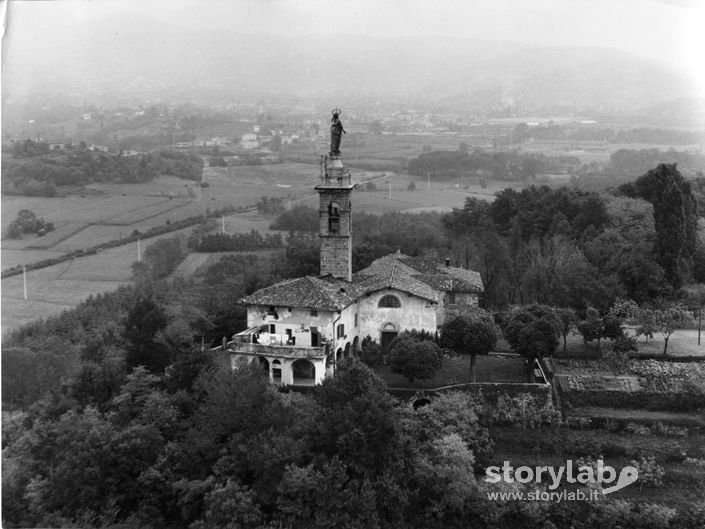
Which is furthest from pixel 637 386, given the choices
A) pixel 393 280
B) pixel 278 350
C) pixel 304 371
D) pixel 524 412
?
pixel 278 350

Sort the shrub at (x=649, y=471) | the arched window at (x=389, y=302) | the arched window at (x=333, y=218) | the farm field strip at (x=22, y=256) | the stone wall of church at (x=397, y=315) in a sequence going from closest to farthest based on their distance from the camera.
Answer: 1. the shrub at (x=649, y=471)
2. the farm field strip at (x=22, y=256)
3. the stone wall of church at (x=397, y=315)
4. the arched window at (x=389, y=302)
5. the arched window at (x=333, y=218)

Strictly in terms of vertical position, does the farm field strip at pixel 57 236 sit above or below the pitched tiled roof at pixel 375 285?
above

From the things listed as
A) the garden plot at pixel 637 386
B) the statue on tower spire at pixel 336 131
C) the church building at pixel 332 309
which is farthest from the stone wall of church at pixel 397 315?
the statue on tower spire at pixel 336 131

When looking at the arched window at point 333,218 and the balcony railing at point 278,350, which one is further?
the arched window at point 333,218

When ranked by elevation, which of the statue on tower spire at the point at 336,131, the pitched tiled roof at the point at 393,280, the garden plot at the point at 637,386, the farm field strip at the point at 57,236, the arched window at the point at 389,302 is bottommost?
the garden plot at the point at 637,386

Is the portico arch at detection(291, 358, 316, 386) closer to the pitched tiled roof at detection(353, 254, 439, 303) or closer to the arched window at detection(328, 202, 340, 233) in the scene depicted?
the pitched tiled roof at detection(353, 254, 439, 303)

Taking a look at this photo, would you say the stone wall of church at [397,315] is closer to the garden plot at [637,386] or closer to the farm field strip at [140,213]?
the garden plot at [637,386]

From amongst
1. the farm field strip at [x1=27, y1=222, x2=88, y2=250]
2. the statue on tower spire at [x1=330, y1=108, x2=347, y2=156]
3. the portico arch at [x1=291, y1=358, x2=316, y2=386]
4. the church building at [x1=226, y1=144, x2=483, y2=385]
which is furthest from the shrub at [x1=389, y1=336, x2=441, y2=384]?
the farm field strip at [x1=27, y1=222, x2=88, y2=250]
